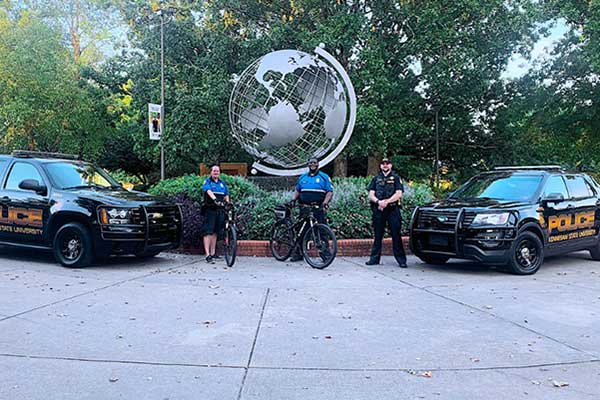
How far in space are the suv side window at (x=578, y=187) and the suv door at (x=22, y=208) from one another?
9.12 m

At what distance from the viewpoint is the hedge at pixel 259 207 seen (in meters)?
10.3

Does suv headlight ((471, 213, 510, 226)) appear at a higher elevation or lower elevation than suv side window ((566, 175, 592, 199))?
lower

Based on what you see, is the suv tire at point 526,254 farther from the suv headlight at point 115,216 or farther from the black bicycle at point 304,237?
the suv headlight at point 115,216

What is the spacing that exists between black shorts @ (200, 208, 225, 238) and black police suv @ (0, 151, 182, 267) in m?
0.53

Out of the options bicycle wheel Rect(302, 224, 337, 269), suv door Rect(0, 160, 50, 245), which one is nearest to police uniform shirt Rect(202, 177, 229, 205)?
bicycle wheel Rect(302, 224, 337, 269)

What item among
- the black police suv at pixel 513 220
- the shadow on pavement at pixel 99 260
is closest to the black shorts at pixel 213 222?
the shadow on pavement at pixel 99 260

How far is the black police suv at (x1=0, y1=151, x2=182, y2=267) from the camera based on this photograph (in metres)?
8.45

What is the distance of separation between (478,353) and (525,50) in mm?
17520

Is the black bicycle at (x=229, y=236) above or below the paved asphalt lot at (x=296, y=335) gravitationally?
above

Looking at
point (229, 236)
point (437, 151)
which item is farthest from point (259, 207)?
point (437, 151)

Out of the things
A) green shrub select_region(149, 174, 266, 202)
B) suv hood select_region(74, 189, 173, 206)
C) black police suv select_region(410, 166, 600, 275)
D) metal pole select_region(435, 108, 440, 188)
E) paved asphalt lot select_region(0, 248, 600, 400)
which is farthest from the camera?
metal pole select_region(435, 108, 440, 188)

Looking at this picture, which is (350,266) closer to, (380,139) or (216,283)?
(216,283)

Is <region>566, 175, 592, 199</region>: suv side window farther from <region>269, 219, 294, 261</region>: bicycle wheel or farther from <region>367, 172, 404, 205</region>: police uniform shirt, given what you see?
<region>269, 219, 294, 261</region>: bicycle wheel

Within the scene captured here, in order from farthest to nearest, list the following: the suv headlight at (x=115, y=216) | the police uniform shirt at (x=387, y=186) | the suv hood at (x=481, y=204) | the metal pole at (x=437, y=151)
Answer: the metal pole at (x=437, y=151) < the police uniform shirt at (x=387, y=186) < the suv headlight at (x=115, y=216) < the suv hood at (x=481, y=204)
